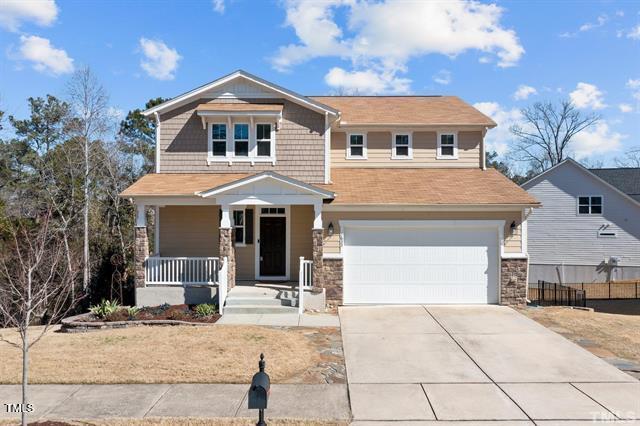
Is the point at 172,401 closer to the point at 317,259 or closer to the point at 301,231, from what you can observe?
the point at 317,259

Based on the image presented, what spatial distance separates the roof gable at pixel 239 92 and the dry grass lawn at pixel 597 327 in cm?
869

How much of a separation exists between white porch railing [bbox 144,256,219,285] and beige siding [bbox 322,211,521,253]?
A: 11.5ft

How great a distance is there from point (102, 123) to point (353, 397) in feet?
64.4

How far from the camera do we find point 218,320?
11.7 meters

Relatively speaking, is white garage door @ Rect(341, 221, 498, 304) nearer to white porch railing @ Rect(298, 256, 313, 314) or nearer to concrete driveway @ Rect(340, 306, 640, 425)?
white porch railing @ Rect(298, 256, 313, 314)

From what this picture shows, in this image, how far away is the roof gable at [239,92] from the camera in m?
14.8

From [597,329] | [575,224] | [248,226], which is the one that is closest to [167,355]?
[248,226]

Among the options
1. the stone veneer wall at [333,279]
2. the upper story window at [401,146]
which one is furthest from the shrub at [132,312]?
the upper story window at [401,146]

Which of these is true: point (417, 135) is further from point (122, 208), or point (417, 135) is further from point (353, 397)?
point (122, 208)

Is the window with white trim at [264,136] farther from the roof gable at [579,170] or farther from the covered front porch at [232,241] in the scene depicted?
the roof gable at [579,170]

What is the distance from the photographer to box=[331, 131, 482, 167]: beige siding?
16812 mm

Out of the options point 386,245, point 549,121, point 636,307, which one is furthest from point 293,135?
point 549,121

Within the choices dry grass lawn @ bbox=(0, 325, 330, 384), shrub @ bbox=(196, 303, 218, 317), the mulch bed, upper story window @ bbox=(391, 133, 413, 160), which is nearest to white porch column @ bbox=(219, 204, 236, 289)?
shrub @ bbox=(196, 303, 218, 317)

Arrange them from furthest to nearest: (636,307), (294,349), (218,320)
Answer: (636,307) → (218,320) → (294,349)
